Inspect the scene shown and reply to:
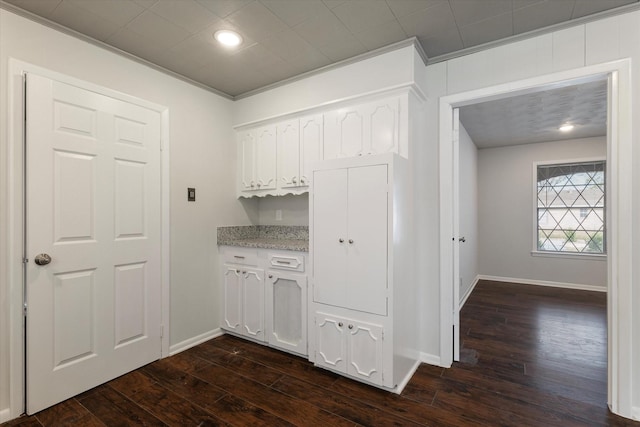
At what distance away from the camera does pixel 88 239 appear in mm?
2193

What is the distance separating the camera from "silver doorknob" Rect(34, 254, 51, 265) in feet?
6.40

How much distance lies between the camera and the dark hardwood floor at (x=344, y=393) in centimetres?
187

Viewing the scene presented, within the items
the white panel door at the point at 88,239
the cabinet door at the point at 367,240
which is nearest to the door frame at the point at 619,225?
the cabinet door at the point at 367,240

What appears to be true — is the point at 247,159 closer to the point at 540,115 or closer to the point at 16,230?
the point at 16,230

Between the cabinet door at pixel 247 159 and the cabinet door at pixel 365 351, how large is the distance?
5.92 feet

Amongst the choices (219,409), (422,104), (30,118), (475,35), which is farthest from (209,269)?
(475,35)

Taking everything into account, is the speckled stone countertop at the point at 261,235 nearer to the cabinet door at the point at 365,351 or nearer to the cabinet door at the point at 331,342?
the cabinet door at the point at 331,342

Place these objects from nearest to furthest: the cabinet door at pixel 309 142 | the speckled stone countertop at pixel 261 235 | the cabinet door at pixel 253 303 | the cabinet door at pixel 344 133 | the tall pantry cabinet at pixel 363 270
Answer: the tall pantry cabinet at pixel 363 270
the cabinet door at pixel 344 133
the cabinet door at pixel 309 142
the cabinet door at pixel 253 303
the speckled stone countertop at pixel 261 235

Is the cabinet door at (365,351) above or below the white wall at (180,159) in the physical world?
below

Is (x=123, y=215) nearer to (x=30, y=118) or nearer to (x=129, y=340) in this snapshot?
(x=30, y=118)

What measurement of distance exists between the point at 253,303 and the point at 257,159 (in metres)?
1.45

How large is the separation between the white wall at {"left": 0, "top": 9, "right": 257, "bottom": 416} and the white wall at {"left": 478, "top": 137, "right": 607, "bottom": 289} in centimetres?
465

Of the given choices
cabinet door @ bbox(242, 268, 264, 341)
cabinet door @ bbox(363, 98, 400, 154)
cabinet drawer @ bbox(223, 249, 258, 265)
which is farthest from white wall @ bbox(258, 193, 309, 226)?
cabinet door @ bbox(363, 98, 400, 154)

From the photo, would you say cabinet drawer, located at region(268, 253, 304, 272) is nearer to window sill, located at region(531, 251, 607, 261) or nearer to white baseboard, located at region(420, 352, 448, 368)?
white baseboard, located at region(420, 352, 448, 368)
